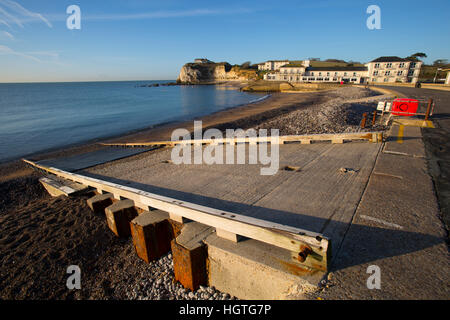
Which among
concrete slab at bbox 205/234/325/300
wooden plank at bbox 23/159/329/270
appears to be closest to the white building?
wooden plank at bbox 23/159/329/270

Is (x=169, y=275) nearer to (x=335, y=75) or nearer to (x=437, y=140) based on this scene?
(x=437, y=140)

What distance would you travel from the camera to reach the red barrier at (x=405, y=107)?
10.7 metres

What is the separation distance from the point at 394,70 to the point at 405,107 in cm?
7838

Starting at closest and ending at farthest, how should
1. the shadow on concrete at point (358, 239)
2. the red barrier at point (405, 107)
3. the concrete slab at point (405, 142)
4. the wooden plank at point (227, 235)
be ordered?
the shadow on concrete at point (358, 239) → the wooden plank at point (227, 235) → the concrete slab at point (405, 142) → the red barrier at point (405, 107)

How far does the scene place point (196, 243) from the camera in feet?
11.1

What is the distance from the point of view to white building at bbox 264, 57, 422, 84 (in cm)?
6806

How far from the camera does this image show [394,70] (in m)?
69.2

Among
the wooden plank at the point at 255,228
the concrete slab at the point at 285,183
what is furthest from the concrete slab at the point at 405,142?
the wooden plank at the point at 255,228

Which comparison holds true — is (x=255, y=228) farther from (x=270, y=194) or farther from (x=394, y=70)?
(x=394, y=70)

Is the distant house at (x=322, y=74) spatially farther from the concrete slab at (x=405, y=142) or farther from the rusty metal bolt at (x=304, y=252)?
the rusty metal bolt at (x=304, y=252)

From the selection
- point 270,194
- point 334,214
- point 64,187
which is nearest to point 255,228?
point 334,214

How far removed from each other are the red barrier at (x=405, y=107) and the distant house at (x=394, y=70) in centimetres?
7520

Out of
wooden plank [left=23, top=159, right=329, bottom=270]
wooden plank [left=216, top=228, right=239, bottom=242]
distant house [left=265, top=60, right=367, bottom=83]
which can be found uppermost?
distant house [left=265, top=60, right=367, bottom=83]

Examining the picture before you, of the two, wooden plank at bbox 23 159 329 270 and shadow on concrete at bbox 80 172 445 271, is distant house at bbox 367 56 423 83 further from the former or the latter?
wooden plank at bbox 23 159 329 270
